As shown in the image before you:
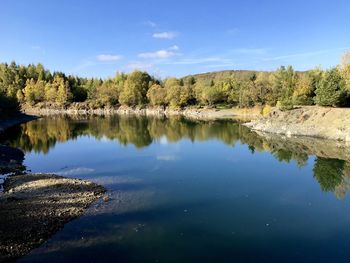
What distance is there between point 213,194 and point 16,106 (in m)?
97.5

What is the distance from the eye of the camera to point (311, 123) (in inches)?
2640

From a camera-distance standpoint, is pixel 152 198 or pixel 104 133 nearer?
pixel 152 198

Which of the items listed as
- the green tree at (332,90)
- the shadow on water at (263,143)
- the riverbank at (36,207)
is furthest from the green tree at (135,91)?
the riverbank at (36,207)

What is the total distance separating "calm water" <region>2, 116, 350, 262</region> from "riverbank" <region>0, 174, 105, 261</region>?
3.14 feet

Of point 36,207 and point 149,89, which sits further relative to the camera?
point 149,89

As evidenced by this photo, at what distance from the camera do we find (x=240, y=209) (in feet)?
84.5

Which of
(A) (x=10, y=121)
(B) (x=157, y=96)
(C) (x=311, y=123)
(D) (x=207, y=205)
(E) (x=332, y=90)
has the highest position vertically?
(B) (x=157, y=96)

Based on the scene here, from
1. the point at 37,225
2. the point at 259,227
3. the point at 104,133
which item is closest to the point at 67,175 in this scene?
the point at 37,225

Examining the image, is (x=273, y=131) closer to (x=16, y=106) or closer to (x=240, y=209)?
(x=240, y=209)

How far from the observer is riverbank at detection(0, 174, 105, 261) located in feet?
63.1

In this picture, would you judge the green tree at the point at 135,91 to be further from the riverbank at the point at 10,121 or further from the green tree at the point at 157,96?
the riverbank at the point at 10,121

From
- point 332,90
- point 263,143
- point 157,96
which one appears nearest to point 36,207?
point 263,143

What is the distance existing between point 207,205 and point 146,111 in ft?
432

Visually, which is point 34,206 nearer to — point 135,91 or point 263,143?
point 263,143
